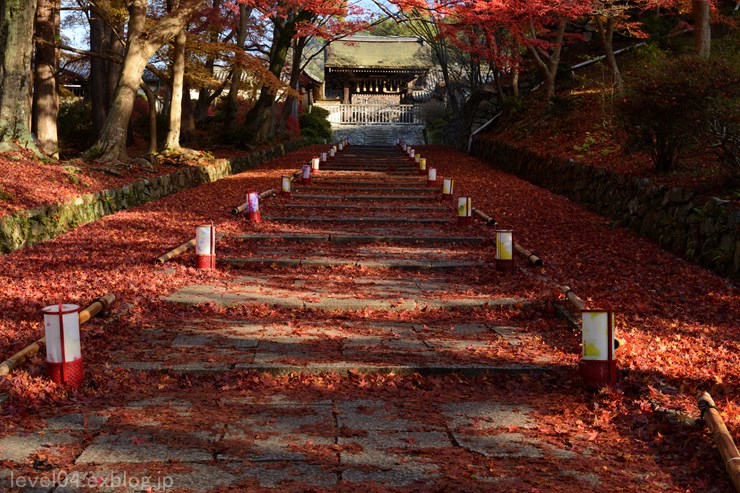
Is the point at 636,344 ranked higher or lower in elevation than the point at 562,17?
lower

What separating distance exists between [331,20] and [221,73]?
27252 mm

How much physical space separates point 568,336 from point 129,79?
1226cm

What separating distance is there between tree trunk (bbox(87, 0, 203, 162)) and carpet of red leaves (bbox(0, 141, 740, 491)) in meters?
3.26

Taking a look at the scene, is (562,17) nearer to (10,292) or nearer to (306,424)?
(10,292)

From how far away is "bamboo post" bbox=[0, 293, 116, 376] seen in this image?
513 centimetres

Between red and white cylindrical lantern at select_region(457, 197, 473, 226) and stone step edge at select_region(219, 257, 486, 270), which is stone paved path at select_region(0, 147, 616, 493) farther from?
red and white cylindrical lantern at select_region(457, 197, 473, 226)

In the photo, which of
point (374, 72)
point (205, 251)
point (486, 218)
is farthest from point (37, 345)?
point (374, 72)

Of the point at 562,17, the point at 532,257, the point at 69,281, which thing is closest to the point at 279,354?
the point at 69,281

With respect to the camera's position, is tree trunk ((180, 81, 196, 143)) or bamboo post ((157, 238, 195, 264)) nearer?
bamboo post ((157, 238, 195, 264))

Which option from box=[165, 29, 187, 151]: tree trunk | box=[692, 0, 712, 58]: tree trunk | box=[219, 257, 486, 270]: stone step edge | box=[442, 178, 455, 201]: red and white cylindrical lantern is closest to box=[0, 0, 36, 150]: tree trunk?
box=[165, 29, 187, 151]: tree trunk

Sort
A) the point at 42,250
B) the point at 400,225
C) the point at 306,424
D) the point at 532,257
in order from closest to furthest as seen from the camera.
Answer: the point at 306,424, the point at 532,257, the point at 42,250, the point at 400,225

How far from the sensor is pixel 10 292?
7.51 m

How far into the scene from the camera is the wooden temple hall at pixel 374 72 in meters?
50.4

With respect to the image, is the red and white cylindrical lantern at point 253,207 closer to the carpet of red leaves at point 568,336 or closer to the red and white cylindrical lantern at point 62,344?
the carpet of red leaves at point 568,336
